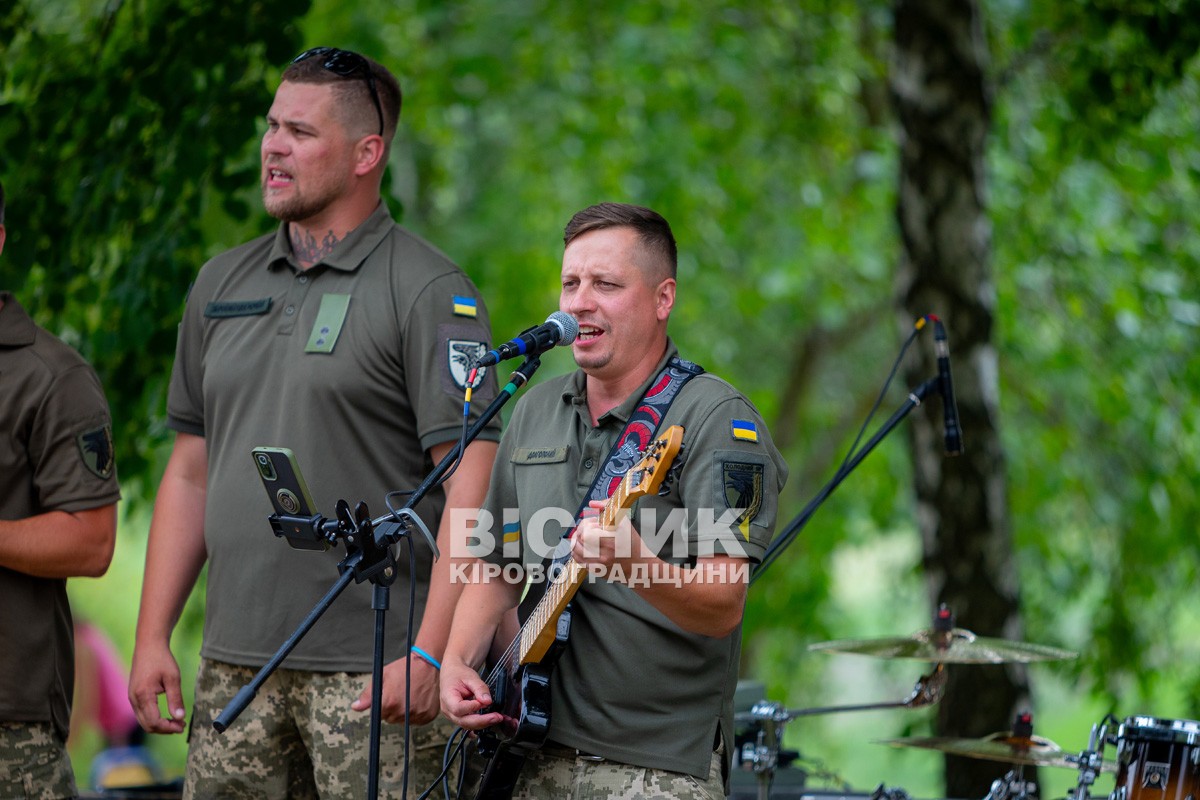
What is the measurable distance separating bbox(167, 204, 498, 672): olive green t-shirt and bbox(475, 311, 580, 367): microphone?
17.7 inches

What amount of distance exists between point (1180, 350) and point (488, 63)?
4.49 m

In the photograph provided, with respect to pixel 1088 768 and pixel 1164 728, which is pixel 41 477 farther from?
pixel 1164 728

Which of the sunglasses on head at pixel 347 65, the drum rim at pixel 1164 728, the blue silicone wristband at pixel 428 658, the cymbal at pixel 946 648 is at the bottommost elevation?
the drum rim at pixel 1164 728

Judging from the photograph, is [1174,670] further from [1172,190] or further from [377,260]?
[377,260]

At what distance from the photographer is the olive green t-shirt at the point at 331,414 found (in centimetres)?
330

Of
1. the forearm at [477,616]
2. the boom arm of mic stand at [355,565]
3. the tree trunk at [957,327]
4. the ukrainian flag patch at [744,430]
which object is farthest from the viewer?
the tree trunk at [957,327]

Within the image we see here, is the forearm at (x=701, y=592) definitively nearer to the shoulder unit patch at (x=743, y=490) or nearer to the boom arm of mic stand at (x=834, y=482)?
the shoulder unit patch at (x=743, y=490)

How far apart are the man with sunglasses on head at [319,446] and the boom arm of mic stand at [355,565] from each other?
39 centimetres

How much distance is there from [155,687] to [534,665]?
1169 mm

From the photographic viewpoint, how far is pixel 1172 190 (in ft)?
27.7

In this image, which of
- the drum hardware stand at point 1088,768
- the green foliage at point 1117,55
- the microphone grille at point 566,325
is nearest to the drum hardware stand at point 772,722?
the drum hardware stand at point 1088,768

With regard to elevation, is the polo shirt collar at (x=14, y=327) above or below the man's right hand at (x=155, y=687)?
above

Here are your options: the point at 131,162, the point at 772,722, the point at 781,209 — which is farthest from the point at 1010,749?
the point at 781,209

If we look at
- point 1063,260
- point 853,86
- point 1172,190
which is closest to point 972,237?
point 1063,260
